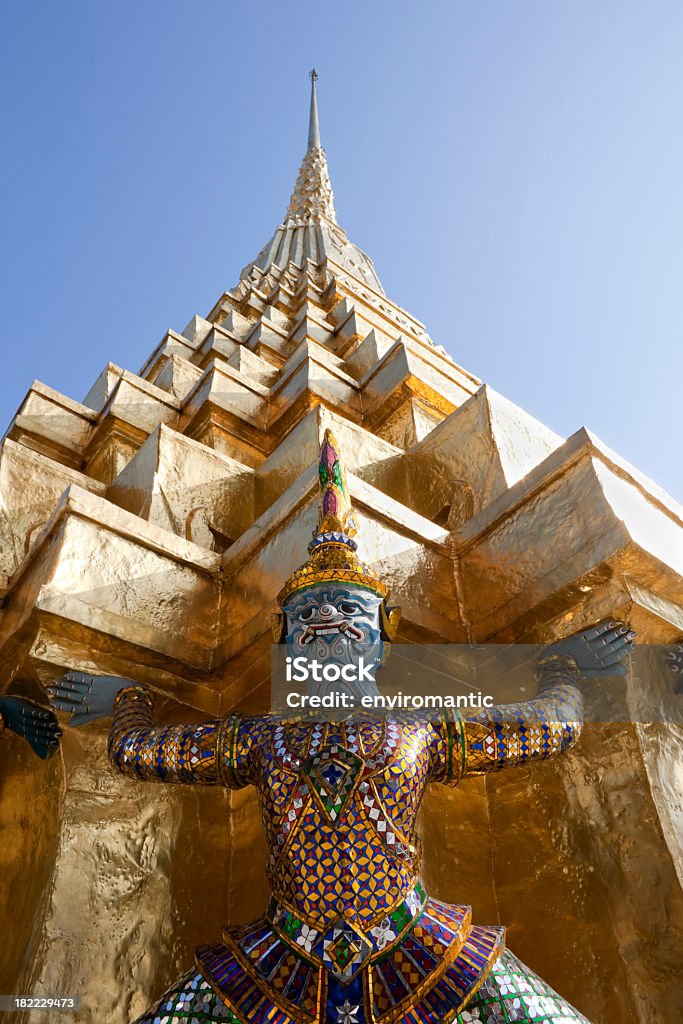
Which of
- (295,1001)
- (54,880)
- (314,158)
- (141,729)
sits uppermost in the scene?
(314,158)

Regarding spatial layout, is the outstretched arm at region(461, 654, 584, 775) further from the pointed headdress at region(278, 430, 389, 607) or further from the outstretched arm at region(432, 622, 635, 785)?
the pointed headdress at region(278, 430, 389, 607)

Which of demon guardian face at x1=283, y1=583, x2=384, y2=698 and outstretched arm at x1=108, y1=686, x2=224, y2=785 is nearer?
outstretched arm at x1=108, y1=686, x2=224, y2=785

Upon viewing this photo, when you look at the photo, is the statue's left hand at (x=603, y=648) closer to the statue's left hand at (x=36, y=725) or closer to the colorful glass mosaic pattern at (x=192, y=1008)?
the colorful glass mosaic pattern at (x=192, y=1008)

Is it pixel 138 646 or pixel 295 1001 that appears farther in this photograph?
pixel 138 646

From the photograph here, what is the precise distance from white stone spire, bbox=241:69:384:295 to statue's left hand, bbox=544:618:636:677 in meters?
14.6

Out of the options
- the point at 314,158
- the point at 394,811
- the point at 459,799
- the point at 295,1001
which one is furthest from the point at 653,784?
the point at 314,158

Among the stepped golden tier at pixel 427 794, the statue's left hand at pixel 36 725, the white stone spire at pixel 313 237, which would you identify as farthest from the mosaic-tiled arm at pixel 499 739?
the white stone spire at pixel 313 237

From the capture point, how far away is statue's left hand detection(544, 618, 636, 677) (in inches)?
138

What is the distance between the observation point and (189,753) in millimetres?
3270

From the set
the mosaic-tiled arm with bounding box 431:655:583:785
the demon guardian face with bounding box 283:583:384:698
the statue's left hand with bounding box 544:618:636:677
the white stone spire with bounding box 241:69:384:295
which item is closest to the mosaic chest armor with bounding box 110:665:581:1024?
the mosaic-tiled arm with bounding box 431:655:583:785

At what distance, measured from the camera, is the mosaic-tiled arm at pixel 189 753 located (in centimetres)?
325

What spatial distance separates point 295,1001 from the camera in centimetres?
261

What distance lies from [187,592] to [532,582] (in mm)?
1888

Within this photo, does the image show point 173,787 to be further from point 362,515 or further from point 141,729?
point 362,515
